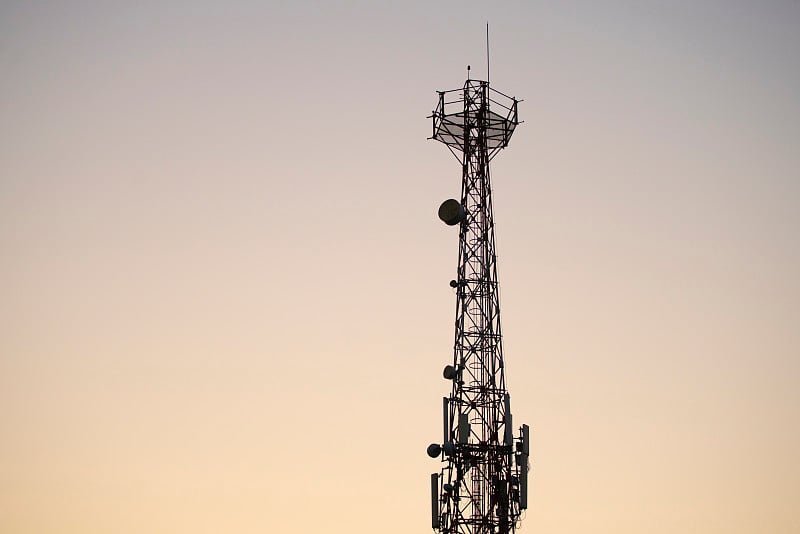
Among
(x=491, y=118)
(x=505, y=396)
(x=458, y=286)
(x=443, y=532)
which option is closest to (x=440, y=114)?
(x=491, y=118)

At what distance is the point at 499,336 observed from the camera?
69.1 metres

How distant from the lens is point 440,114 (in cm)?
7106

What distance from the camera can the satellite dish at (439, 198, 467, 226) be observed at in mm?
69500

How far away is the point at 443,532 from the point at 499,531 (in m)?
2.39

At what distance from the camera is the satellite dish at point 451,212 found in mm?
69500

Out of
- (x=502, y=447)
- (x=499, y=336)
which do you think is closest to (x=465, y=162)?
(x=499, y=336)

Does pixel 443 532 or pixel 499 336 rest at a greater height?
pixel 499 336

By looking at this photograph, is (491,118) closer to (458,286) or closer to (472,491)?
(458,286)

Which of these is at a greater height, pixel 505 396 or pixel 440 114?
pixel 440 114

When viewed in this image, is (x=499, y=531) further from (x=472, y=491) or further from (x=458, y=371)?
(x=458, y=371)

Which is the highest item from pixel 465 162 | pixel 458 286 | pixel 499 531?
pixel 465 162

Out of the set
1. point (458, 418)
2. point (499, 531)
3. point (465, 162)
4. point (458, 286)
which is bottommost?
point (499, 531)

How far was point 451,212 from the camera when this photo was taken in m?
69.6

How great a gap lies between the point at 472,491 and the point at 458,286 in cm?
896
